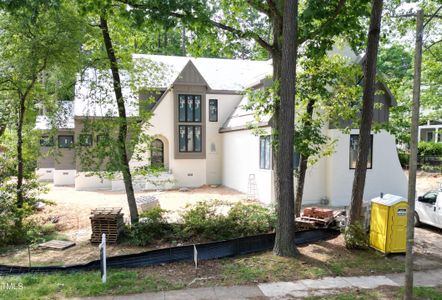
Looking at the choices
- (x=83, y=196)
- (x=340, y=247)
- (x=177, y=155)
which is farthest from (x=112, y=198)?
(x=340, y=247)

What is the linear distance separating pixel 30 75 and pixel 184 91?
1303 centimetres

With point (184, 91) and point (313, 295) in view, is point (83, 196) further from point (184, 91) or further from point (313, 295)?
point (313, 295)

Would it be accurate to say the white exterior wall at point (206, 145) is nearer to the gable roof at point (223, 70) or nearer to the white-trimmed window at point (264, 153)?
the gable roof at point (223, 70)

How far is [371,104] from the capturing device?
9562mm

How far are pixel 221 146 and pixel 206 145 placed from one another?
1.12m

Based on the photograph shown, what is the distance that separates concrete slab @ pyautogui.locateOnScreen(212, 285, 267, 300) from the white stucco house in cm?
1070

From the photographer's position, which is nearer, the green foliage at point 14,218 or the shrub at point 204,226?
the shrub at point 204,226

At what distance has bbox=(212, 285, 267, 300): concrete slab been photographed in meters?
6.05

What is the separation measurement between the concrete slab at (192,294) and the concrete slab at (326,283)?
1837mm

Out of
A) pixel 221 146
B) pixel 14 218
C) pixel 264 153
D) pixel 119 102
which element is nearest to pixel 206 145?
pixel 221 146

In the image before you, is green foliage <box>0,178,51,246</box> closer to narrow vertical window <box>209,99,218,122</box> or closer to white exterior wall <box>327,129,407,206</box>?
white exterior wall <box>327,129,407,206</box>

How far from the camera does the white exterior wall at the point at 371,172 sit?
57.0ft

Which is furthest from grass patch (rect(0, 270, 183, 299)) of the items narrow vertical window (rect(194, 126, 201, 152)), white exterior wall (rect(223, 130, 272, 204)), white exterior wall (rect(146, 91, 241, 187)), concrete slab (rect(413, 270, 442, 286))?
narrow vertical window (rect(194, 126, 201, 152))

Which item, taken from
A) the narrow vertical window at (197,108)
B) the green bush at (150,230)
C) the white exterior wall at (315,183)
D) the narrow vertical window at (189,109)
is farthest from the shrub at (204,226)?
the narrow vertical window at (197,108)
